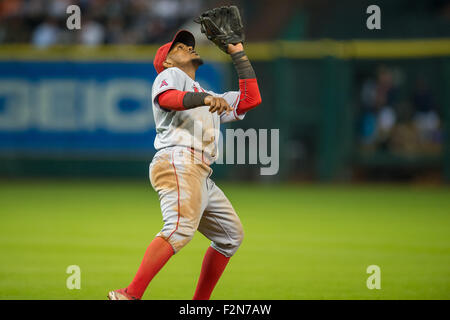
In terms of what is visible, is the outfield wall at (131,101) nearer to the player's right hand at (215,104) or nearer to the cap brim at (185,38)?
the cap brim at (185,38)

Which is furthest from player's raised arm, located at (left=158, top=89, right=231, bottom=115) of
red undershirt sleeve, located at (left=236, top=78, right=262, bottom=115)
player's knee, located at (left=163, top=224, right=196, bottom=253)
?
player's knee, located at (left=163, top=224, right=196, bottom=253)

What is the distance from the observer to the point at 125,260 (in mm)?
7199

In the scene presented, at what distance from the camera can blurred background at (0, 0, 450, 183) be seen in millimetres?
15531

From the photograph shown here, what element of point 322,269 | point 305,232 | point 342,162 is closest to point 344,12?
point 342,162

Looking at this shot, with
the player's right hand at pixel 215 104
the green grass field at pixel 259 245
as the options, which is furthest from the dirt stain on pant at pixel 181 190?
the green grass field at pixel 259 245

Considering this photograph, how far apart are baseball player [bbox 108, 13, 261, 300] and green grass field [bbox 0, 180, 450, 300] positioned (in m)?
0.81

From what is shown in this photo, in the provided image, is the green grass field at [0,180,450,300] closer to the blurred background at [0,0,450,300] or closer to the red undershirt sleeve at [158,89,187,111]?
the blurred background at [0,0,450,300]

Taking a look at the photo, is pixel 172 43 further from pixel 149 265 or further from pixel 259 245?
pixel 259 245

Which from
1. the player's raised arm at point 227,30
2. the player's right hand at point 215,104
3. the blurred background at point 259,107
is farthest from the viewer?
the blurred background at point 259,107

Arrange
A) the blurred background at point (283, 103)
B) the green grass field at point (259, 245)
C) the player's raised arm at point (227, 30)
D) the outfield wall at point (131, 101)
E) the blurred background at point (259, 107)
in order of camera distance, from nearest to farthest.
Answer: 1. the player's raised arm at point (227, 30)
2. the green grass field at point (259, 245)
3. the blurred background at point (259, 107)
4. the blurred background at point (283, 103)
5. the outfield wall at point (131, 101)

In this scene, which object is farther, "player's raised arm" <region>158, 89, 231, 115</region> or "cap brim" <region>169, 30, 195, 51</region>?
"cap brim" <region>169, 30, 195, 51</region>

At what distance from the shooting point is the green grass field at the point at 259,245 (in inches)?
232

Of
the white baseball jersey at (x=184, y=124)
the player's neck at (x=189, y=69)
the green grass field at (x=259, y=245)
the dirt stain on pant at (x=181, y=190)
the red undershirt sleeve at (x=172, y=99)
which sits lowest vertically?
the green grass field at (x=259, y=245)
